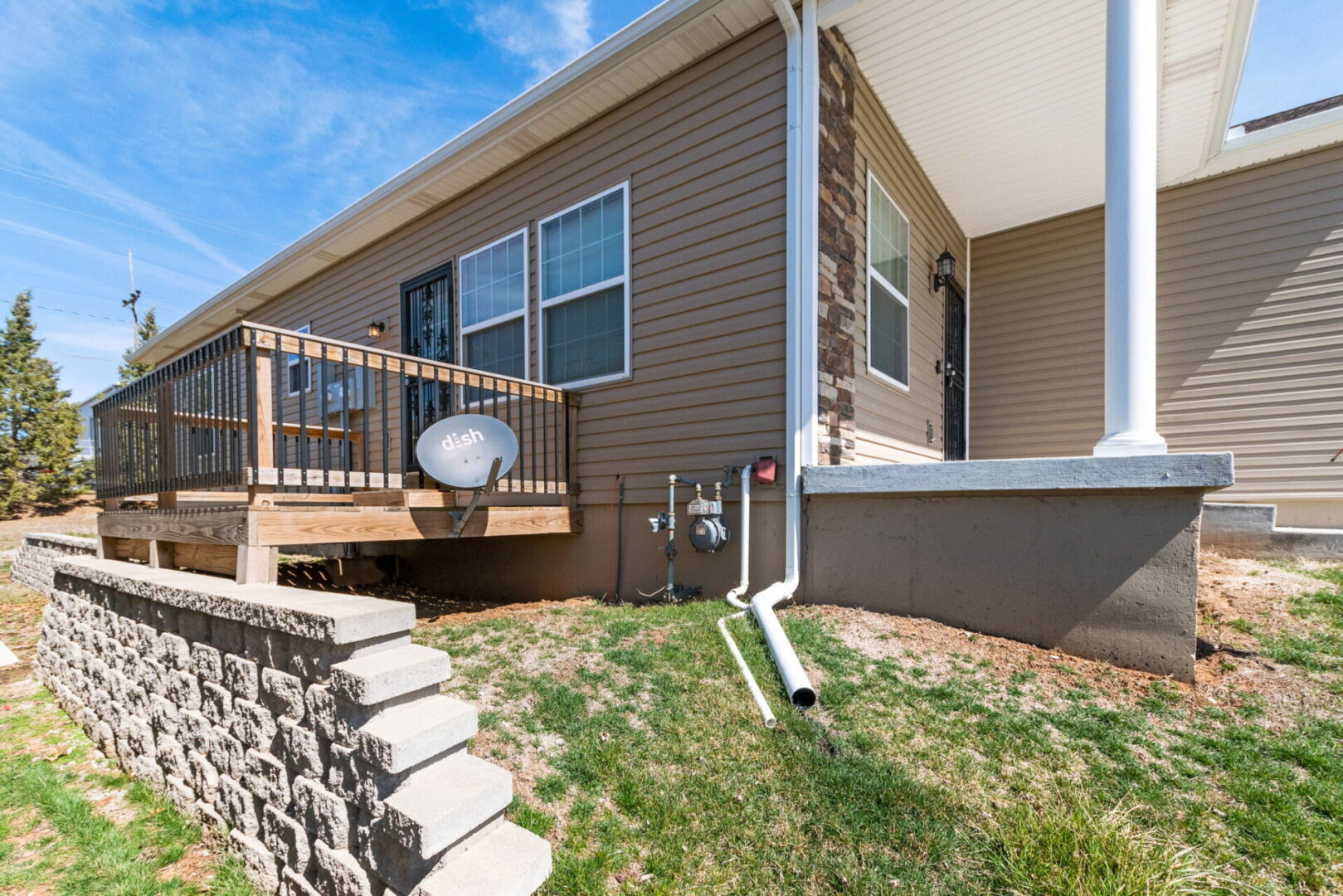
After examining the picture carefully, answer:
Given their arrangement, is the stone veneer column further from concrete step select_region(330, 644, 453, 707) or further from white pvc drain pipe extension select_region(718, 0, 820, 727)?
concrete step select_region(330, 644, 453, 707)

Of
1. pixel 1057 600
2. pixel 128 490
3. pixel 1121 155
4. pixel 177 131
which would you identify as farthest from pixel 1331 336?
pixel 177 131

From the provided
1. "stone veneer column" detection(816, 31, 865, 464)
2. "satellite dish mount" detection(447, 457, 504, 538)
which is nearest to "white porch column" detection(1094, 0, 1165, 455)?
"stone veneer column" detection(816, 31, 865, 464)

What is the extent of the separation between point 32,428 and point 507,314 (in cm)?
1651

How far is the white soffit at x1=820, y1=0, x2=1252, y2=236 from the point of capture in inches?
153

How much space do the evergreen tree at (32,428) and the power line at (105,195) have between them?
5848 millimetres

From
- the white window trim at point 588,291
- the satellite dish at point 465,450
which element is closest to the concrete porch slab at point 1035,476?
the white window trim at point 588,291

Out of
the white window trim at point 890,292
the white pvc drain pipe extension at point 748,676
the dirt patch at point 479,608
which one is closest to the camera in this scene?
the white pvc drain pipe extension at point 748,676

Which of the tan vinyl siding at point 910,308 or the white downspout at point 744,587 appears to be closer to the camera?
the white downspout at point 744,587

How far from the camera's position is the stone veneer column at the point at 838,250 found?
12.8 ft

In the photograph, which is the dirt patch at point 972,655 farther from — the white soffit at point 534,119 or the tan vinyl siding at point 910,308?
the white soffit at point 534,119

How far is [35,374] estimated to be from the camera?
15266 millimetres

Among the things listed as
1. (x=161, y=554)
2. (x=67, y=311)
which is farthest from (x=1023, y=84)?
(x=67, y=311)

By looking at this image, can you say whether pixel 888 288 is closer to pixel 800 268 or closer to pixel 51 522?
pixel 800 268

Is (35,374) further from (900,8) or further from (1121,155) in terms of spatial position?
(1121,155)
